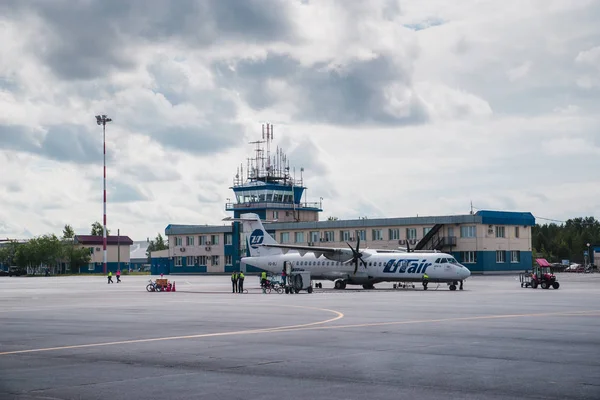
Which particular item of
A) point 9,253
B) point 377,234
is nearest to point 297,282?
point 377,234

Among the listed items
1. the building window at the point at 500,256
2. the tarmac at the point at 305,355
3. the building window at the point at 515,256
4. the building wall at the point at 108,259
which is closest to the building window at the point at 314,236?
A: the building window at the point at 500,256

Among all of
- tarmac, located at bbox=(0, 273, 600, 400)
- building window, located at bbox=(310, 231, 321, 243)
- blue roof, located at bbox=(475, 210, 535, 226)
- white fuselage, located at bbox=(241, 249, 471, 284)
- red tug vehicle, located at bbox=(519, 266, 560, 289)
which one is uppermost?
blue roof, located at bbox=(475, 210, 535, 226)

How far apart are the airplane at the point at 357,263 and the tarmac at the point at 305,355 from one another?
78.2 ft

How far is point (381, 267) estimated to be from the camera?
2484 inches

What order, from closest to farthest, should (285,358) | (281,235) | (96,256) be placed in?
(285,358) → (281,235) → (96,256)

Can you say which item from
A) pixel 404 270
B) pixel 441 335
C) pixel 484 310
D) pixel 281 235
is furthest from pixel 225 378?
pixel 281 235

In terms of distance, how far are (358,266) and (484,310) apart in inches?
1163

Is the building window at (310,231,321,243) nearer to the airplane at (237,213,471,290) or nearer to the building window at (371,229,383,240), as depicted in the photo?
the building window at (371,229,383,240)

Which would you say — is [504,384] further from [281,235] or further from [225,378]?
[281,235]

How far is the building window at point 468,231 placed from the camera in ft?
345

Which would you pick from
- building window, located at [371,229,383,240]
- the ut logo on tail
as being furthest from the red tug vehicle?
building window, located at [371,229,383,240]

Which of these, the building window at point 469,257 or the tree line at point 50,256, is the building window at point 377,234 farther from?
the tree line at point 50,256

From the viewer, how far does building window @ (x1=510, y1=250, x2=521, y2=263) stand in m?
109

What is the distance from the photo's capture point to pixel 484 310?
117 ft
